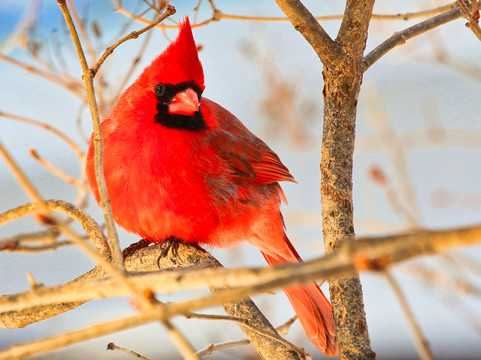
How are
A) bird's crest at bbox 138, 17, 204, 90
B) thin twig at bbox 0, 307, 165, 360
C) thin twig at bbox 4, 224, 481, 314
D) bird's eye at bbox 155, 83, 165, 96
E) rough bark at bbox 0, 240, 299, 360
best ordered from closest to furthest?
thin twig at bbox 4, 224, 481, 314 < thin twig at bbox 0, 307, 165, 360 < rough bark at bbox 0, 240, 299, 360 < bird's crest at bbox 138, 17, 204, 90 < bird's eye at bbox 155, 83, 165, 96

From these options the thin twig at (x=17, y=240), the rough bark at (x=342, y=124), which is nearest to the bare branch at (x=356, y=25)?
the rough bark at (x=342, y=124)

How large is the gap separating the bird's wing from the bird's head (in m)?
0.11

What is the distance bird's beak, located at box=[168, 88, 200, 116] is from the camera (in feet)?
5.40

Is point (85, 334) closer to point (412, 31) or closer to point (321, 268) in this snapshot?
point (321, 268)

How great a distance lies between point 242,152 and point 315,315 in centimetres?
58

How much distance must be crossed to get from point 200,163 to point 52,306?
23.1 inches

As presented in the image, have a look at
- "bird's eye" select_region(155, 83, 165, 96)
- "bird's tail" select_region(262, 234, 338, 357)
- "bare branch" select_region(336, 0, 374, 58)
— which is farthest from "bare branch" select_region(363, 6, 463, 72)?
"bird's tail" select_region(262, 234, 338, 357)

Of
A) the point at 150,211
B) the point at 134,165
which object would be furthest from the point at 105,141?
the point at 150,211

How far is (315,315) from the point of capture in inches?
71.5

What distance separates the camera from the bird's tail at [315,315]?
1.73 metres

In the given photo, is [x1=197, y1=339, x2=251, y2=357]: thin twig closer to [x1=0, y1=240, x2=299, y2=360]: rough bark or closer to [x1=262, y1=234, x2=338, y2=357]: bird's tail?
[x1=0, y1=240, x2=299, y2=360]: rough bark

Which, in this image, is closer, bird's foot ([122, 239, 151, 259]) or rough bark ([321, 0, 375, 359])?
rough bark ([321, 0, 375, 359])

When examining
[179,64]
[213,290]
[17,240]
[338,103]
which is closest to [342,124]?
[338,103]

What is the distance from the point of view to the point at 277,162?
2092mm
